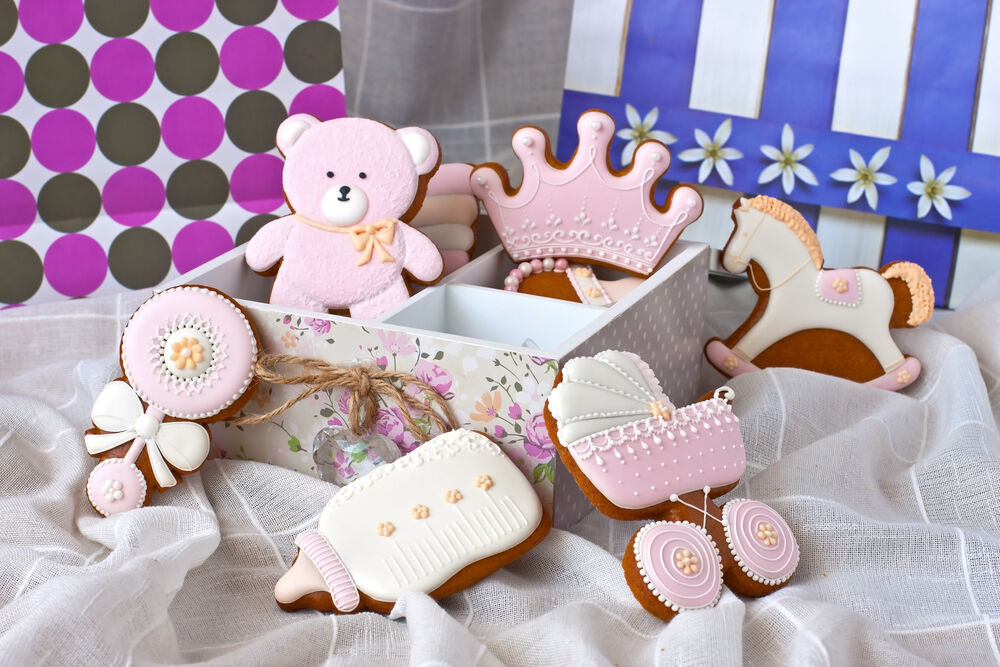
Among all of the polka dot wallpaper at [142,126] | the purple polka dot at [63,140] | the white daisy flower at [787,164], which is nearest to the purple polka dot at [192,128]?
the polka dot wallpaper at [142,126]

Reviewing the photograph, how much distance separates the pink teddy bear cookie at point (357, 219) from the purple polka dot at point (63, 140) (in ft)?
1.34

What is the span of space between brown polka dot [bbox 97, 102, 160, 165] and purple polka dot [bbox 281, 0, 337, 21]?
0.25 m

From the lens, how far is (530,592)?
971mm

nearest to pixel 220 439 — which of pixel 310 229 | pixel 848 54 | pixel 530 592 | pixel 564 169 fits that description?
pixel 310 229

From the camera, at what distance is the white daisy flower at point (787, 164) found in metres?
1.71

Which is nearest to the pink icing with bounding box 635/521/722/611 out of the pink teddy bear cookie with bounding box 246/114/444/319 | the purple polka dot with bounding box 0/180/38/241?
the pink teddy bear cookie with bounding box 246/114/444/319

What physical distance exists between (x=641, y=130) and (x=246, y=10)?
0.66 metres

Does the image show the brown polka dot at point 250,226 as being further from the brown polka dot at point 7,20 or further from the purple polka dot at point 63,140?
the brown polka dot at point 7,20

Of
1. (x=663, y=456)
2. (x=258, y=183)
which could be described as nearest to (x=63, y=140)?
(x=258, y=183)

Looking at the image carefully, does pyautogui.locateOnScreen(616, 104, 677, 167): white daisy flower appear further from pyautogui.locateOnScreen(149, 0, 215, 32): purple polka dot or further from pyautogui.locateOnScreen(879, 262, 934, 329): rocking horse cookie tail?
pyautogui.locateOnScreen(149, 0, 215, 32): purple polka dot

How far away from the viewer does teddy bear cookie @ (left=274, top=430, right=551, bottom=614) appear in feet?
3.07

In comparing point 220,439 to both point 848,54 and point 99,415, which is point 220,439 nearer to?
point 99,415

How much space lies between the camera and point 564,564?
1014 mm

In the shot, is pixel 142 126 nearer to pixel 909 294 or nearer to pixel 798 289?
pixel 798 289
